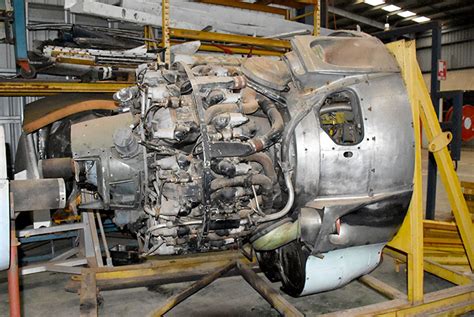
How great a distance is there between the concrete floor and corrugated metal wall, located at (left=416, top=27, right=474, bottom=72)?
16874 millimetres

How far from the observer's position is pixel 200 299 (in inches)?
142

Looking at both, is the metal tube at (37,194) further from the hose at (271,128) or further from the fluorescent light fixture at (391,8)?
the fluorescent light fixture at (391,8)

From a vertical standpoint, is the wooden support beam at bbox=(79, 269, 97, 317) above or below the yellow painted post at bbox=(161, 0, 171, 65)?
below

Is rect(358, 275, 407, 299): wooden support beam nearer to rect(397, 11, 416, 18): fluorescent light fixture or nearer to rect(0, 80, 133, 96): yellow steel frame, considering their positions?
rect(0, 80, 133, 96): yellow steel frame

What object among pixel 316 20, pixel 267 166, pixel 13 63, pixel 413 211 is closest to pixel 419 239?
pixel 413 211

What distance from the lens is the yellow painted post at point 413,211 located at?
2723 millimetres

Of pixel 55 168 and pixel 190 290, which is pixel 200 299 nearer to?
pixel 190 290

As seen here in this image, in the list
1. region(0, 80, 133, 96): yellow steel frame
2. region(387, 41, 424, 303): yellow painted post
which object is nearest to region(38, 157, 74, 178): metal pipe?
region(0, 80, 133, 96): yellow steel frame

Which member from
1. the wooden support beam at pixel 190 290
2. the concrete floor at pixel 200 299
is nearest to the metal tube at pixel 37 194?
the wooden support beam at pixel 190 290

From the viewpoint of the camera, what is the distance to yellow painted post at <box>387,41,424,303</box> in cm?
272

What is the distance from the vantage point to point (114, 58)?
189 inches

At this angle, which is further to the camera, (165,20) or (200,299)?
(165,20)

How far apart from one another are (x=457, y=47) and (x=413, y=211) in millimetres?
18408

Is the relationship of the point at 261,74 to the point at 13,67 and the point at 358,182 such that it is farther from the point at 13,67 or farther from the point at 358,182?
the point at 13,67
